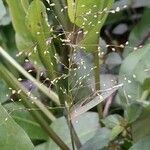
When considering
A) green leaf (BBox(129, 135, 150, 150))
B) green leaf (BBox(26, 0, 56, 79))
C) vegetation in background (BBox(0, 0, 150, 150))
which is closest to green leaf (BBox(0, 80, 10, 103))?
vegetation in background (BBox(0, 0, 150, 150))

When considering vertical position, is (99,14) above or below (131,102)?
above

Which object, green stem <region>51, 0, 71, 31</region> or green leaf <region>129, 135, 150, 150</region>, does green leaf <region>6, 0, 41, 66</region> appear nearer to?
green stem <region>51, 0, 71, 31</region>

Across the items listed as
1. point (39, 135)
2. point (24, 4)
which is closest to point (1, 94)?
point (39, 135)

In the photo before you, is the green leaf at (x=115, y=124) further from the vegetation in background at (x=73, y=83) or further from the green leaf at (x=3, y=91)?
the green leaf at (x=3, y=91)

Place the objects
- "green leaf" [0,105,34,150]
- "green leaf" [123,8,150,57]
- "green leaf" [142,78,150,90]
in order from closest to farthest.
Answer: "green leaf" [0,105,34,150] → "green leaf" [142,78,150,90] → "green leaf" [123,8,150,57]

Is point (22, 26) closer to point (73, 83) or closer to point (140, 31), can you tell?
point (73, 83)

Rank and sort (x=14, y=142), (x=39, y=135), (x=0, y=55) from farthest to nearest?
(x=0, y=55)
(x=39, y=135)
(x=14, y=142)

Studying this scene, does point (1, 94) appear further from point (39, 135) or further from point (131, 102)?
point (131, 102)
